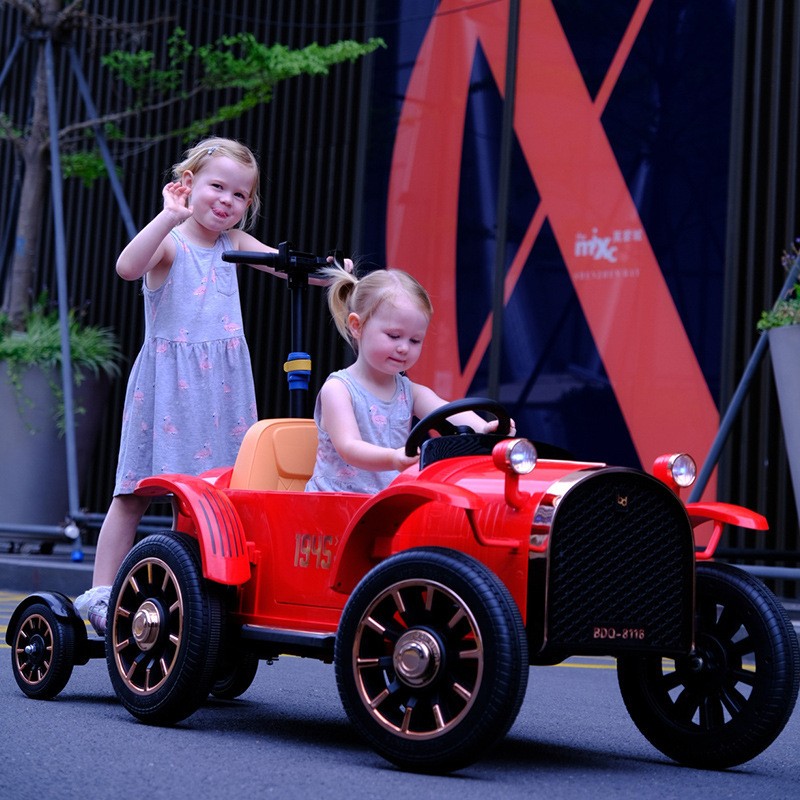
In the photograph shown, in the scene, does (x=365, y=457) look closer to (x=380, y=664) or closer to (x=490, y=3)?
(x=380, y=664)

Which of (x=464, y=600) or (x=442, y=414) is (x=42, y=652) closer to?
(x=442, y=414)

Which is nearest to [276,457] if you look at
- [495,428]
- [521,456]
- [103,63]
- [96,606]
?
[495,428]

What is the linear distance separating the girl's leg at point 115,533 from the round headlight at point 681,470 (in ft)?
5.85

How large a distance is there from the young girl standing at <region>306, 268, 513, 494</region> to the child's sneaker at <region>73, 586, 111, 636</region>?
2.65ft

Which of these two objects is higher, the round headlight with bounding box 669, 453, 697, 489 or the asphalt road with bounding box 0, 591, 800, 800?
the round headlight with bounding box 669, 453, 697, 489

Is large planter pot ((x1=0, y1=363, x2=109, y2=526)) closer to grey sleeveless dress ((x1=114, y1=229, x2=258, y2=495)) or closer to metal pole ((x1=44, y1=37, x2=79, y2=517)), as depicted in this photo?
metal pole ((x1=44, y1=37, x2=79, y2=517))

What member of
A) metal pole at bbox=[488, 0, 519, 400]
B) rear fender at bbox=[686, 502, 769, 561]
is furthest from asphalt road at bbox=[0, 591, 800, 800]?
metal pole at bbox=[488, 0, 519, 400]

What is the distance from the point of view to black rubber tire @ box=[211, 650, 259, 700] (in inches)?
160

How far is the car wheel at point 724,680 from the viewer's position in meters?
2.99

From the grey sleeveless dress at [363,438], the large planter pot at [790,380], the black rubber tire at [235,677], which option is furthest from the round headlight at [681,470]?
the large planter pot at [790,380]

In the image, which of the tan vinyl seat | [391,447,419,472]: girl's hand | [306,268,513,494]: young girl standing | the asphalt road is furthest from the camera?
the tan vinyl seat

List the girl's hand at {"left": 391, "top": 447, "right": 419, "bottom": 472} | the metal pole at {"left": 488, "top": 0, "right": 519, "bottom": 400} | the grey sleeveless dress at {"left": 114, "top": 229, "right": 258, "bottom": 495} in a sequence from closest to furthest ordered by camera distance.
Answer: the girl's hand at {"left": 391, "top": 447, "right": 419, "bottom": 472}, the grey sleeveless dress at {"left": 114, "top": 229, "right": 258, "bottom": 495}, the metal pole at {"left": 488, "top": 0, "right": 519, "bottom": 400}

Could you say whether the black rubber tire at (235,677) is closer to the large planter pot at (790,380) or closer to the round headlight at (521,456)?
the round headlight at (521,456)

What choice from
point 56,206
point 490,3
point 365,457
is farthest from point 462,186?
point 365,457
